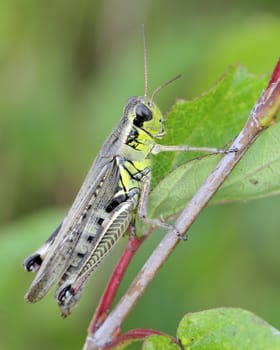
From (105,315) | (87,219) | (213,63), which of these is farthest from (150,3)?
(105,315)

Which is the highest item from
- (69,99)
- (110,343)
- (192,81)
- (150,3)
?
(150,3)

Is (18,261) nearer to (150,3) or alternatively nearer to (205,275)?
(205,275)

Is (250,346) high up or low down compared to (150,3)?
down

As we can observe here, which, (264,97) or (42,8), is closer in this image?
(264,97)

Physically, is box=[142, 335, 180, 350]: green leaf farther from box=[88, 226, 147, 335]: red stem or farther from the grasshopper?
the grasshopper

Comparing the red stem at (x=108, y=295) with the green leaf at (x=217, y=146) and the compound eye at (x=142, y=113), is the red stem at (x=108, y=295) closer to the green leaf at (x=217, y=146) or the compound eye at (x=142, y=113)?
the green leaf at (x=217, y=146)

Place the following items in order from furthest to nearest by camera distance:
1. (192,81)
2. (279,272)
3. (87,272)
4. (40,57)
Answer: (40,57) → (192,81) → (279,272) → (87,272)
